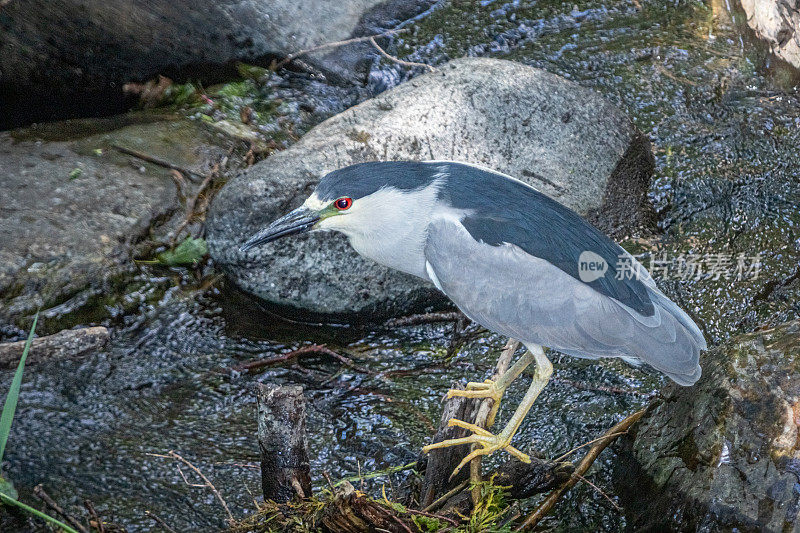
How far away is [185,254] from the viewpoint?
4.65 m

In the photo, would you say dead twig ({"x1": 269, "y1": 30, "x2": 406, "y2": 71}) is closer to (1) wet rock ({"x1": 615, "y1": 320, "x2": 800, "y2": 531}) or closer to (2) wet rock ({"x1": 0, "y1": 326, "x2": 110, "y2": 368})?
(2) wet rock ({"x1": 0, "y1": 326, "x2": 110, "y2": 368})

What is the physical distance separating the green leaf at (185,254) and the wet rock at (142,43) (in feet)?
5.51

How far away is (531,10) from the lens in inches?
266

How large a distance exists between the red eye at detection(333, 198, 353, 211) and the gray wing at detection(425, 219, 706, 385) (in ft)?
1.11

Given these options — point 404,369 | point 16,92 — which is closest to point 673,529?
point 404,369

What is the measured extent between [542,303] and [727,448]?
2.78 ft

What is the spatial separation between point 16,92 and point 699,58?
16.1ft

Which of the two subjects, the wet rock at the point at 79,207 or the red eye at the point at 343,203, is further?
the wet rock at the point at 79,207

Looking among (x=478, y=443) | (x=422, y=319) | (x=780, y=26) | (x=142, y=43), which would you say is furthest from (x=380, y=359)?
(x=780, y=26)

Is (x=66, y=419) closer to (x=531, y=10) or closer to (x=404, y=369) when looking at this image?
(x=404, y=369)

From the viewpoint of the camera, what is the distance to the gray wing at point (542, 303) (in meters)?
3.12

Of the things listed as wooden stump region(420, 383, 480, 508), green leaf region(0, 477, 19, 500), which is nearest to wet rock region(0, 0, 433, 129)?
green leaf region(0, 477, 19, 500)

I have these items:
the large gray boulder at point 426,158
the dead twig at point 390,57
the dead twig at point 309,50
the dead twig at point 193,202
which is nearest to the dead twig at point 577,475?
the large gray boulder at point 426,158

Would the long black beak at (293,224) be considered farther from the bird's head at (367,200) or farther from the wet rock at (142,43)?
the wet rock at (142,43)
